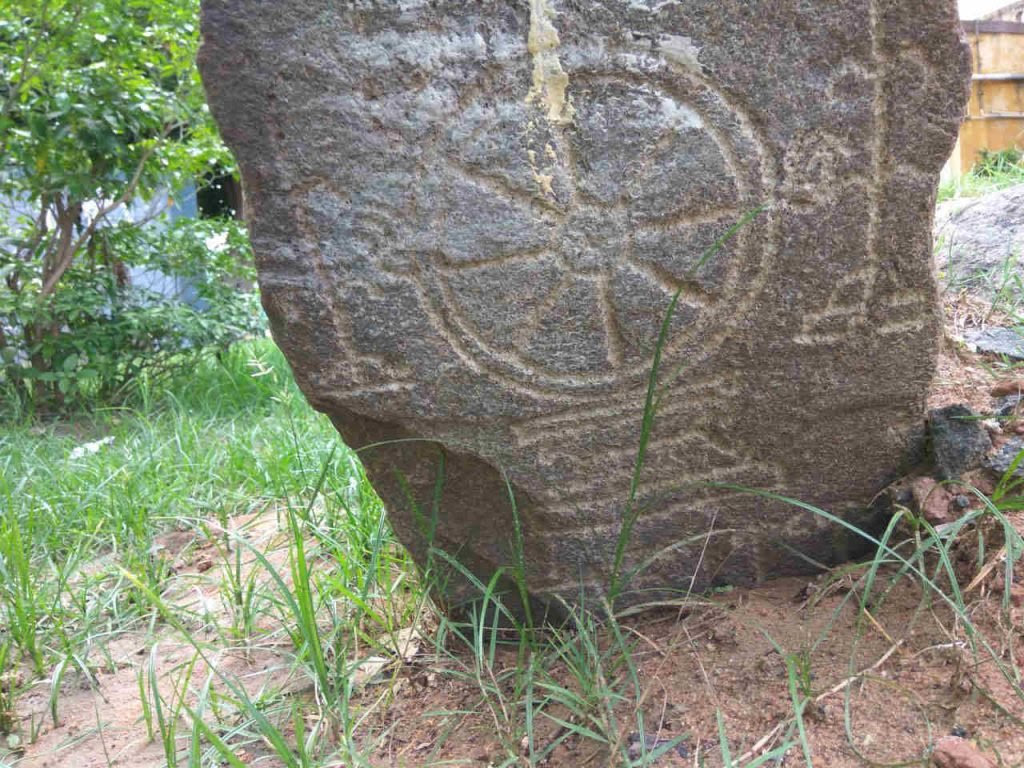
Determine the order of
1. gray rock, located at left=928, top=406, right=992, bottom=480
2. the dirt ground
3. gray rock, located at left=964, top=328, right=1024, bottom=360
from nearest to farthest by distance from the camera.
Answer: the dirt ground, gray rock, located at left=928, top=406, right=992, bottom=480, gray rock, located at left=964, top=328, right=1024, bottom=360

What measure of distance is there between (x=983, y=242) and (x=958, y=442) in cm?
173

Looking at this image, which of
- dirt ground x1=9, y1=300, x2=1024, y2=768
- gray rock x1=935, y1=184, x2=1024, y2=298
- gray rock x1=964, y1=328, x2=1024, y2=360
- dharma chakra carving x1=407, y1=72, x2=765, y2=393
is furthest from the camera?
gray rock x1=935, y1=184, x2=1024, y2=298

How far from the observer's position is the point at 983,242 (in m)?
3.00

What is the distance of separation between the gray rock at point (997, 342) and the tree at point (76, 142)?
294cm

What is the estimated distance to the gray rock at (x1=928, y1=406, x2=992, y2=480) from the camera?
1566 mm

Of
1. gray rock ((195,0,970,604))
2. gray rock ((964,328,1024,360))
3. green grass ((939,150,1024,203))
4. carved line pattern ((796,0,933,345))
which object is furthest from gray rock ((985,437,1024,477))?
green grass ((939,150,1024,203))

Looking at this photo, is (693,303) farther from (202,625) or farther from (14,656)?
(14,656)

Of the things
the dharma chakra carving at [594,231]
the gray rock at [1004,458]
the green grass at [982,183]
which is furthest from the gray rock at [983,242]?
the dharma chakra carving at [594,231]

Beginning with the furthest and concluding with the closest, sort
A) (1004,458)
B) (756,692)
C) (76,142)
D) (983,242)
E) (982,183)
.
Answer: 1. (982,183)
2. (76,142)
3. (983,242)
4. (1004,458)
5. (756,692)

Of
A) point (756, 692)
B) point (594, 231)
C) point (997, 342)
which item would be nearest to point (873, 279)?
point (594, 231)

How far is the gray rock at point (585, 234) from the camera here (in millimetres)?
1307

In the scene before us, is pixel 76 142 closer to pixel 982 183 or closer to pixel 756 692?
pixel 756 692

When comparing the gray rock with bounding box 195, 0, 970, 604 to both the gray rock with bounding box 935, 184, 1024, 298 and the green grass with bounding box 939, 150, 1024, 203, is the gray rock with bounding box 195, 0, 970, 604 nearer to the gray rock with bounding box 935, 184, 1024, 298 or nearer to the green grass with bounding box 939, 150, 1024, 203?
the gray rock with bounding box 935, 184, 1024, 298

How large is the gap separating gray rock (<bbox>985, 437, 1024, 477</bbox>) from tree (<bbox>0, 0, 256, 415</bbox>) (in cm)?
311
